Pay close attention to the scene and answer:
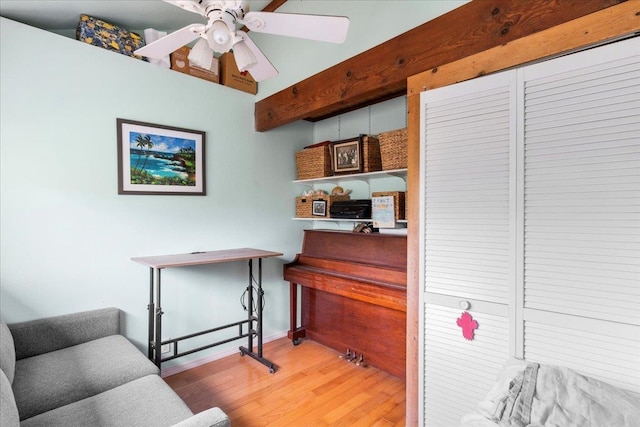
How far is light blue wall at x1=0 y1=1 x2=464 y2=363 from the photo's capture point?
1.96m

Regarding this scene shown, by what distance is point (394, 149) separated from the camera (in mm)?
2479

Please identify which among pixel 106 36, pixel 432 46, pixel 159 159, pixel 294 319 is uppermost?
pixel 106 36

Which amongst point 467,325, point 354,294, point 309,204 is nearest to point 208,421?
point 467,325

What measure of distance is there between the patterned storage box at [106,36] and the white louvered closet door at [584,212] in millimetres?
2643

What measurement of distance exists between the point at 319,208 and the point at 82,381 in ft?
7.06

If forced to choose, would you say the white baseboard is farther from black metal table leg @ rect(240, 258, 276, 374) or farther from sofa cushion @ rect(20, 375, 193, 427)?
sofa cushion @ rect(20, 375, 193, 427)

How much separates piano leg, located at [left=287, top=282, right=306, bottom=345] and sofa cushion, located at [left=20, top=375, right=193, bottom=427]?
1.68 m

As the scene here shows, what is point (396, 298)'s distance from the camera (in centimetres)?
226

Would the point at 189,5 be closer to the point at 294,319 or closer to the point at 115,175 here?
the point at 115,175

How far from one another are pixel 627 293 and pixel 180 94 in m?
3.02

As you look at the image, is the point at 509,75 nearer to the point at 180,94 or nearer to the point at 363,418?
the point at 363,418

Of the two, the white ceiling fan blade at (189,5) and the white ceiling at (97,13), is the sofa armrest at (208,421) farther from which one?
the white ceiling at (97,13)

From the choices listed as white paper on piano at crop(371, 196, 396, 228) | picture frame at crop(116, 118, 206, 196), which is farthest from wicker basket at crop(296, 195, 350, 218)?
picture frame at crop(116, 118, 206, 196)

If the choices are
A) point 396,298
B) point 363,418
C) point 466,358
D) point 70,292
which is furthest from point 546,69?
point 70,292
